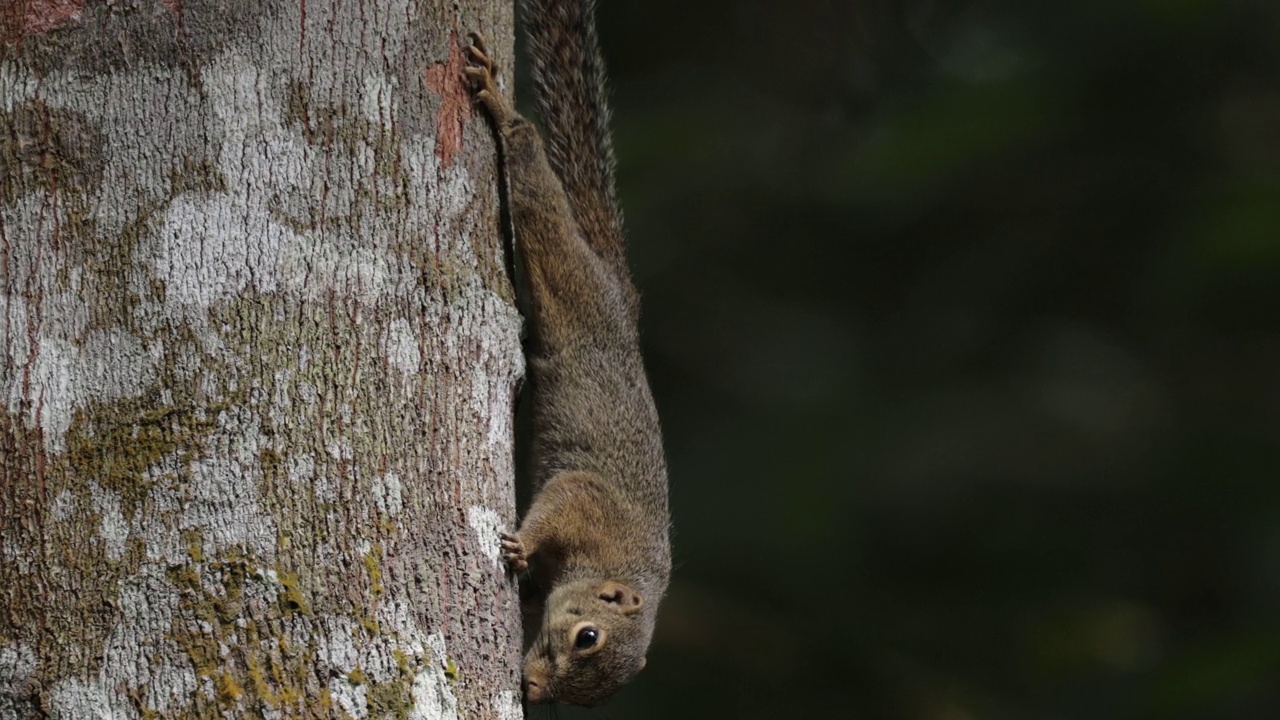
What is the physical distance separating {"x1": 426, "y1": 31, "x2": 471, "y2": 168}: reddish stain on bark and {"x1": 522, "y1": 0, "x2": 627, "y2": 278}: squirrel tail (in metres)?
1.40

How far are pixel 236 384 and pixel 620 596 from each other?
2222 millimetres

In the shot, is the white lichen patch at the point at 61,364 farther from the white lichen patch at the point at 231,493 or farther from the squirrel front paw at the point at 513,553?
the squirrel front paw at the point at 513,553

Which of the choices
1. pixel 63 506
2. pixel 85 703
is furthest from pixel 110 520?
pixel 85 703

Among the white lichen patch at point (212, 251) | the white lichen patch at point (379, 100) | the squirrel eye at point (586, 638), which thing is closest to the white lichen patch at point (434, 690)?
the white lichen patch at point (212, 251)

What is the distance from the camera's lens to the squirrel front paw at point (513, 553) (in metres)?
2.90

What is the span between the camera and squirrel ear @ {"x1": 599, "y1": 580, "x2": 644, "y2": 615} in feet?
14.5

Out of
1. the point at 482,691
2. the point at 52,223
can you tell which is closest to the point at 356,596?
the point at 482,691

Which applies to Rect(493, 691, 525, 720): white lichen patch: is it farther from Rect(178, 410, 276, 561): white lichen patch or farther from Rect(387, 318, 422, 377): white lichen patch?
Rect(387, 318, 422, 377): white lichen patch

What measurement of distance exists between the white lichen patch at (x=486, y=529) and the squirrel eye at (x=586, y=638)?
146 centimetres

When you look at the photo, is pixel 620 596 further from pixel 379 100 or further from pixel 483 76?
pixel 379 100

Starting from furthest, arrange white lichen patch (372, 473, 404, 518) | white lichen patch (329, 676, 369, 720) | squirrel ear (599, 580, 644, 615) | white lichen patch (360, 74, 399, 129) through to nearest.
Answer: squirrel ear (599, 580, 644, 615), white lichen patch (360, 74, 399, 129), white lichen patch (372, 473, 404, 518), white lichen patch (329, 676, 369, 720)

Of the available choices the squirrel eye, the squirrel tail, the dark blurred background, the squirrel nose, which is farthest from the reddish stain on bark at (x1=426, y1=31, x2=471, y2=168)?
the dark blurred background

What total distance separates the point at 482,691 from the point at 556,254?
1.96 meters

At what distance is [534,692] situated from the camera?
3914 mm
